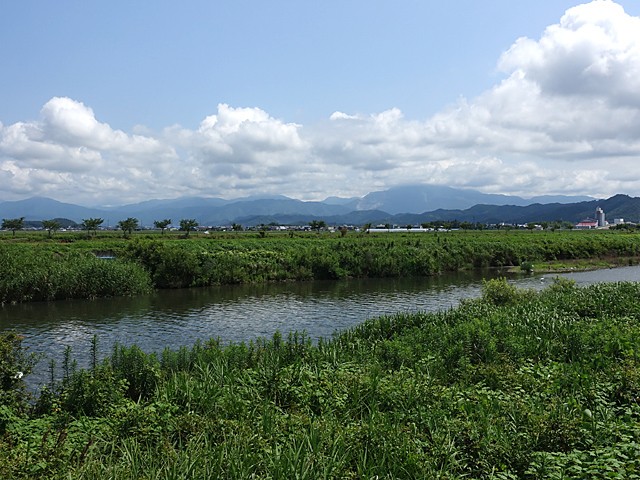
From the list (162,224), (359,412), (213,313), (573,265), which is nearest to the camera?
(359,412)

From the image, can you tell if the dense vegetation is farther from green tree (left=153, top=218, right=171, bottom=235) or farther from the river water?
green tree (left=153, top=218, right=171, bottom=235)

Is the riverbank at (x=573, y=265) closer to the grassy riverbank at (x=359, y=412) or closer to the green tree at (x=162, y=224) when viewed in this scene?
the grassy riverbank at (x=359, y=412)

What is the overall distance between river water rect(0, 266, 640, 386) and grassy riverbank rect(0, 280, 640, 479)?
665 centimetres

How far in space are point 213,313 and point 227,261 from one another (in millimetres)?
14384

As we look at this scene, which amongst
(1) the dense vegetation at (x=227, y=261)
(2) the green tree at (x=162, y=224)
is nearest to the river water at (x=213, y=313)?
(1) the dense vegetation at (x=227, y=261)

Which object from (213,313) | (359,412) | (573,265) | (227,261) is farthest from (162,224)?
(359,412)

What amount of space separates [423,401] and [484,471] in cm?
219

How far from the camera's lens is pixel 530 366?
1078 centimetres

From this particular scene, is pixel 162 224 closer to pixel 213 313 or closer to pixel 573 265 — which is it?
pixel 573 265

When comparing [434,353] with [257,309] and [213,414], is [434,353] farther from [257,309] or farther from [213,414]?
[257,309]

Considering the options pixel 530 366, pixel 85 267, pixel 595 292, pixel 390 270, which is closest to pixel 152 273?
pixel 85 267

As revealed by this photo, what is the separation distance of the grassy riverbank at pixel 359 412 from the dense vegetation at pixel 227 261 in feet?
76.8

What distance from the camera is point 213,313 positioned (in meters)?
28.5

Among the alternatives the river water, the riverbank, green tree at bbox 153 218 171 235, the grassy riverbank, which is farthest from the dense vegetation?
green tree at bbox 153 218 171 235
